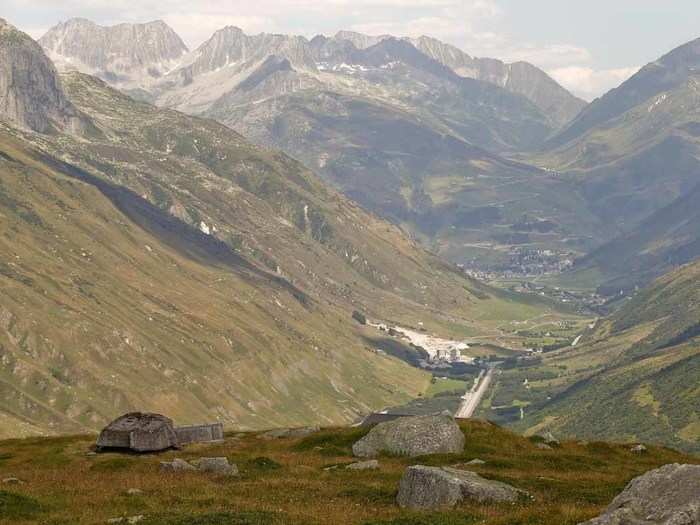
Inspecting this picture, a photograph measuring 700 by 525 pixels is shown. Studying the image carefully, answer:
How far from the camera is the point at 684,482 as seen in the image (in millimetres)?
36344

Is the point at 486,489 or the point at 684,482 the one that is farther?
the point at 486,489

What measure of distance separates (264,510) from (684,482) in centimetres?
2052

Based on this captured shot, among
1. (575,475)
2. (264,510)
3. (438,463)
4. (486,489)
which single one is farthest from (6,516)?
(575,475)

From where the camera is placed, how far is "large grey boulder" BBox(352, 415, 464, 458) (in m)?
70.0

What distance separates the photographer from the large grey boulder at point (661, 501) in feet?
104

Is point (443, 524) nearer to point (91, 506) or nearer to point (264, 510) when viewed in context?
point (264, 510)

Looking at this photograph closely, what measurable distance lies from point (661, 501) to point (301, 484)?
26.0 meters

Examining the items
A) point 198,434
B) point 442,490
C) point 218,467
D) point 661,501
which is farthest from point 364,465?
point 661,501

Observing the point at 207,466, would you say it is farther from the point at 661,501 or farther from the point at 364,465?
the point at 661,501

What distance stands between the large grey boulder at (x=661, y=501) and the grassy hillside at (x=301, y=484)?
233cm

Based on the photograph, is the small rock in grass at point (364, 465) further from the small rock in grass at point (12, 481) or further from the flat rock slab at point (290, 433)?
the flat rock slab at point (290, 433)

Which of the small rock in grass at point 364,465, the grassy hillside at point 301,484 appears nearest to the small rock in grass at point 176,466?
the grassy hillside at point 301,484

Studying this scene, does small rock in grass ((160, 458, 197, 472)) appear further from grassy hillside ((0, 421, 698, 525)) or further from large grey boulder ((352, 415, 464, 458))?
large grey boulder ((352, 415, 464, 458))

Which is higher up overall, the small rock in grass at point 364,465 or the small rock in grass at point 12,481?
the small rock in grass at point 364,465
